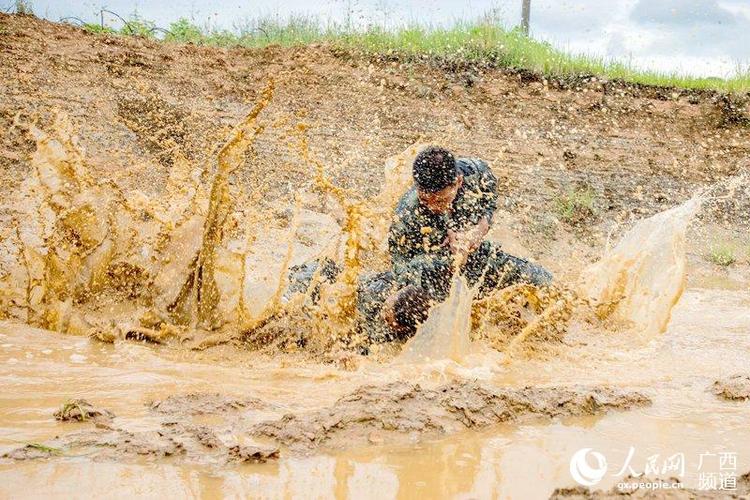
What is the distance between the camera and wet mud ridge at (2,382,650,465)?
7.95ft

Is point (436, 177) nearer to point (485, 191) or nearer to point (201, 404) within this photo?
point (485, 191)

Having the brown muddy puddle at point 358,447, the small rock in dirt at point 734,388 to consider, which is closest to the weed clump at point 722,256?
the brown muddy puddle at point 358,447

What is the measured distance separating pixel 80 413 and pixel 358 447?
97 cm

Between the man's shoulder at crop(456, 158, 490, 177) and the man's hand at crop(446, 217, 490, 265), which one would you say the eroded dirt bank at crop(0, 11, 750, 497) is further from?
the man's shoulder at crop(456, 158, 490, 177)

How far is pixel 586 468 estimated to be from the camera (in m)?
2.53

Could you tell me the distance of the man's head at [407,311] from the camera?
4844 millimetres

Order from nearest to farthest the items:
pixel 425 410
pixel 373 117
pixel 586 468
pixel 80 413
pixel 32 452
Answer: pixel 32 452, pixel 586 468, pixel 80 413, pixel 425 410, pixel 373 117

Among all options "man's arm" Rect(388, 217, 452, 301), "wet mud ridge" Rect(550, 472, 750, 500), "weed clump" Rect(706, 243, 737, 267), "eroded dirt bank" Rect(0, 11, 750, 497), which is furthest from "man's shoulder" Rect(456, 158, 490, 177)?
"weed clump" Rect(706, 243, 737, 267)

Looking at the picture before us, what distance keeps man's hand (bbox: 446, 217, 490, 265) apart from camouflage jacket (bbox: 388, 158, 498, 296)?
0.22ft

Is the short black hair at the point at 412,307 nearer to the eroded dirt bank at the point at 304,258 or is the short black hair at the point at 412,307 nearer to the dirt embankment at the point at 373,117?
the eroded dirt bank at the point at 304,258

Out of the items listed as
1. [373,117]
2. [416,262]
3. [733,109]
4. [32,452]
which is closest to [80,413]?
[32,452]

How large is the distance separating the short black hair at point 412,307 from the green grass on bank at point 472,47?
6.55m

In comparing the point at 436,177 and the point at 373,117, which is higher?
the point at 373,117

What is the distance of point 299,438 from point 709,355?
3041 mm
